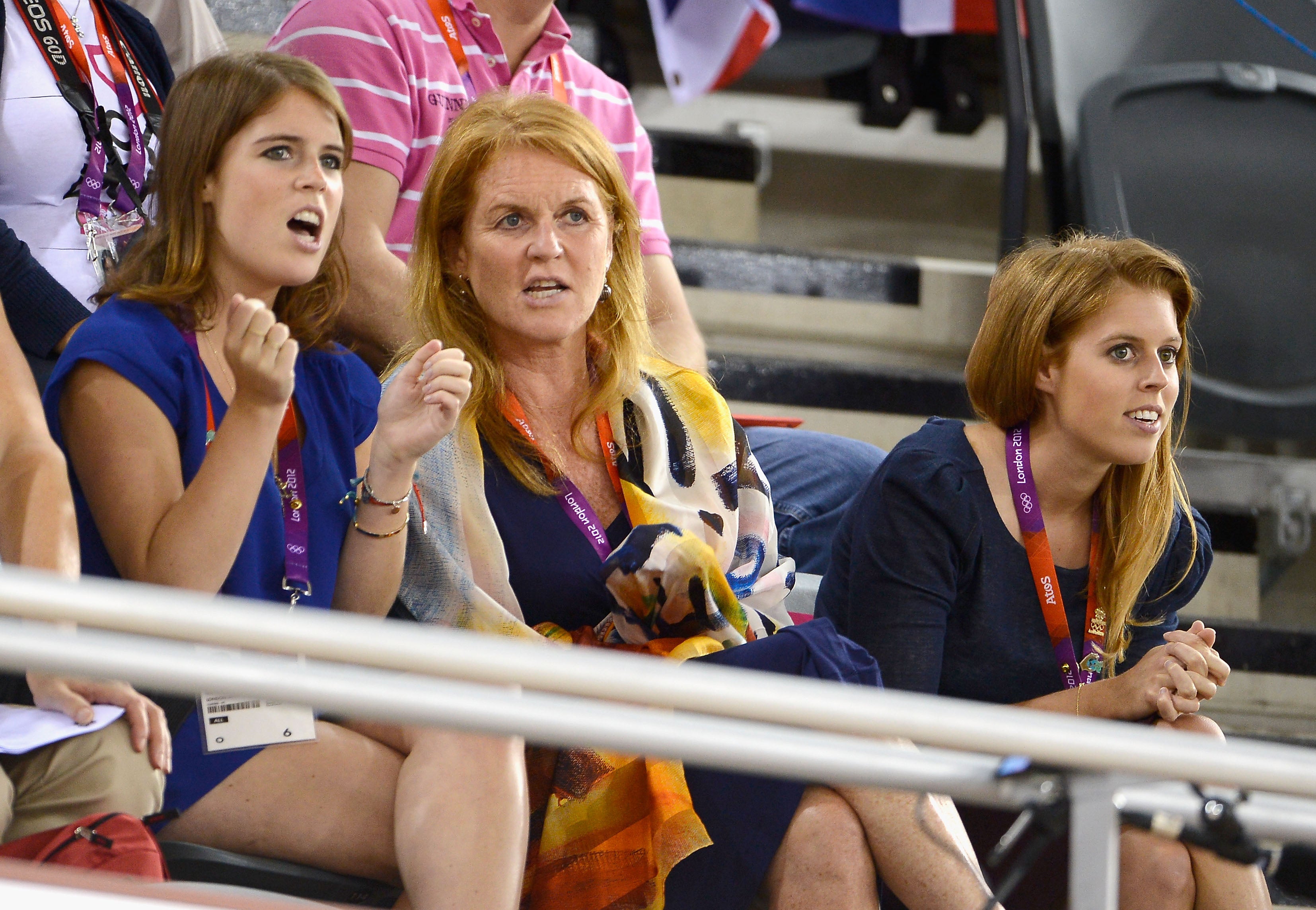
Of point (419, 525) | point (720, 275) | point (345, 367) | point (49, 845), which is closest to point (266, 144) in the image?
point (345, 367)

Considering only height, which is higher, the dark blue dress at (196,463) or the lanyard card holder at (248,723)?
the dark blue dress at (196,463)

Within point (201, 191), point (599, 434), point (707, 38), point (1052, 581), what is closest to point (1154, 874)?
point (1052, 581)

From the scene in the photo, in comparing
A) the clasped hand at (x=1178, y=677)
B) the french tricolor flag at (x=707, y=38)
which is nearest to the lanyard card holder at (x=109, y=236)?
the clasped hand at (x=1178, y=677)

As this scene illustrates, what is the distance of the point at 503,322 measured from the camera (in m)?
1.44

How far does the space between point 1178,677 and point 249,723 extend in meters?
0.82

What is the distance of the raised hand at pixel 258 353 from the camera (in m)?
1.12

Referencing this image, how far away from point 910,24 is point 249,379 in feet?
7.08

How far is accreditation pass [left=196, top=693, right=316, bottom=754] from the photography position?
1139 mm

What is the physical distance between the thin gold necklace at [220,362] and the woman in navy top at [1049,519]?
63 cm

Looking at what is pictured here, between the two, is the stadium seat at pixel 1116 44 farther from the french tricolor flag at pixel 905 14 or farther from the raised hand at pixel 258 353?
the raised hand at pixel 258 353

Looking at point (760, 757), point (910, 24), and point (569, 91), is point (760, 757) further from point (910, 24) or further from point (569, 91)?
point (910, 24)

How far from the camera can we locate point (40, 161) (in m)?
1.47

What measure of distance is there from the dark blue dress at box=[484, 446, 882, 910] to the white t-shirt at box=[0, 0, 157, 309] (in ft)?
1.67

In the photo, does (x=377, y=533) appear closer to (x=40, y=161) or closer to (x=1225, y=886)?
(x=40, y=161)
